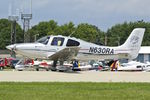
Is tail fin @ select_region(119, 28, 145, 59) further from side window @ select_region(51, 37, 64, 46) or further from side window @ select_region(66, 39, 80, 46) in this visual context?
side window @ select_region(51, 37, 64, 46)

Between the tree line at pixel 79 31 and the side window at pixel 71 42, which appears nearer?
the side window at pixel 71 42

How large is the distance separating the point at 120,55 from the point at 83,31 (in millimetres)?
97743

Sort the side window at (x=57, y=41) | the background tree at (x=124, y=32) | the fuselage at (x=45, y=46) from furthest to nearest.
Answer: the background tree at (x=124, y=32), the side window at (x=57, y=41), the fuselage at (x=45, y=46)

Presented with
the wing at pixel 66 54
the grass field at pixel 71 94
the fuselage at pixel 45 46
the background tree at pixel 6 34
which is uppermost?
the background tree at pixel 6 34

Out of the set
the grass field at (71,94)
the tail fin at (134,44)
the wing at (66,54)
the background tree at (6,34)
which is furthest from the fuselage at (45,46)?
the background tree at (6,34)

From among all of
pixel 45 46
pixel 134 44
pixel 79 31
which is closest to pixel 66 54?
pixel 45 46

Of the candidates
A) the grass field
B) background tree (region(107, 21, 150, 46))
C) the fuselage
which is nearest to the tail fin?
the fuselage

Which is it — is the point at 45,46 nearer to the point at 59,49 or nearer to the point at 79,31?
the point at 59,49

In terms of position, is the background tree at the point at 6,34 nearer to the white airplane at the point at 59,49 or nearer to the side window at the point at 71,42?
the white airplane at the point at 59,49

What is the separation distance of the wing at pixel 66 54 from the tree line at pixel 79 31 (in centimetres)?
9485

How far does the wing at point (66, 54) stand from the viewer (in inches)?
1077

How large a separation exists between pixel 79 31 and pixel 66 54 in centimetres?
10272

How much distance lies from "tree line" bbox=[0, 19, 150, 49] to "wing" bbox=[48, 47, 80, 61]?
9485 centimetres

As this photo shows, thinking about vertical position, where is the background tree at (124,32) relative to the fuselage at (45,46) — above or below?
above
